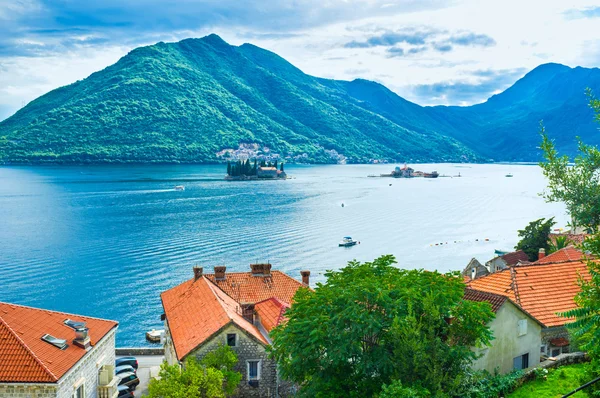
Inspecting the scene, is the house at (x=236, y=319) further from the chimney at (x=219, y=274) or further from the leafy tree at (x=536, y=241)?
the leafy tree at (x=536, y=241)

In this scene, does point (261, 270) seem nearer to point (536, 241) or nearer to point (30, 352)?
point (30, 352)

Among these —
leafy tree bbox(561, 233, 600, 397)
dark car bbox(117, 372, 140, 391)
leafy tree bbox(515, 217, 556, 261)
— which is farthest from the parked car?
leafy tree bbox(515, 217, 556, 261)

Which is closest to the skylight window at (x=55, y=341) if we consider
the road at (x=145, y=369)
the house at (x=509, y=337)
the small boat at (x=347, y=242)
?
the road at (x=145, y=369)

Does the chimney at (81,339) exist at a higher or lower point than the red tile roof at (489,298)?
lower

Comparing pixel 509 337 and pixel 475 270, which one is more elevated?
pixel 509 337

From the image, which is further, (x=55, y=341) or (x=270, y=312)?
(x=270, y=312)

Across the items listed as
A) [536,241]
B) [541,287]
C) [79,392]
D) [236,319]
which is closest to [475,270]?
[536,241]
